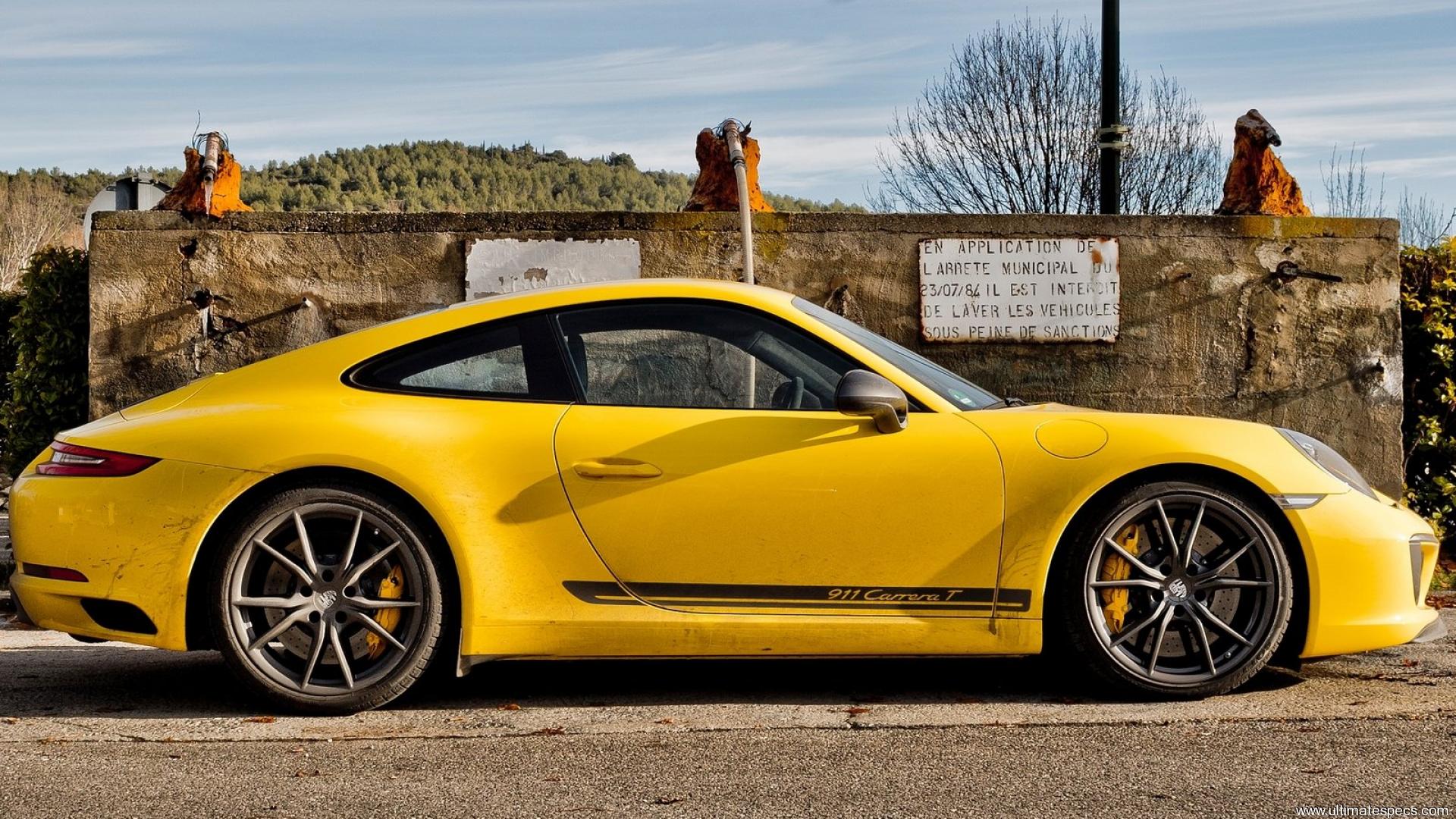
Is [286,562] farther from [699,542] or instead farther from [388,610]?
[699,542]

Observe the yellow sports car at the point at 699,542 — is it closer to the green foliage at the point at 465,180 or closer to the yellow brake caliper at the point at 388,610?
the yellow brake caliper at the point at 388,610

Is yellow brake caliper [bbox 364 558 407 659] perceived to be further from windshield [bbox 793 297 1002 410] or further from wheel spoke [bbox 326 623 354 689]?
windshield [bbox 793 297 1002 410]

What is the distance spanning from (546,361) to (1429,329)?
242 inches

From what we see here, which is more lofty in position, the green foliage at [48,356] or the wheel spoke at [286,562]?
the green foliage at [48,356]

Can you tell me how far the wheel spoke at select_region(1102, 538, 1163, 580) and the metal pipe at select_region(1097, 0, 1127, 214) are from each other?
19.5ft

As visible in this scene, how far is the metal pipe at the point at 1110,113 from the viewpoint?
9.98 meters

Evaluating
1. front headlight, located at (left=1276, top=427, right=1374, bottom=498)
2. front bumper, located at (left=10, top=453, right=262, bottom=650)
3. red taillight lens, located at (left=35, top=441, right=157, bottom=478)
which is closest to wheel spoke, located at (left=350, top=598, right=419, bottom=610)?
front bumper, located at (left=10, top=453, right=262, bottom=650)

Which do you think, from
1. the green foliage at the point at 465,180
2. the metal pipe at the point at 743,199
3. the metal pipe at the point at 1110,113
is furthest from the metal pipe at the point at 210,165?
the green foliage at the point at 465,180

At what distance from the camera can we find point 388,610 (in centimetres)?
443

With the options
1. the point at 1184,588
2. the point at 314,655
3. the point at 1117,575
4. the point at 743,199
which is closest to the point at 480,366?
the point at 314,655

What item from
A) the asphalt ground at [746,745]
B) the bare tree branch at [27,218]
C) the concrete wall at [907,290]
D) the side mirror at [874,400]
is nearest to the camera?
the asphalt ground at [746,745]

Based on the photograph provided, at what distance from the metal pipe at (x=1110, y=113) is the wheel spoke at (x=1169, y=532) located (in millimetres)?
5871

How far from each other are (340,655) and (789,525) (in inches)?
56.3

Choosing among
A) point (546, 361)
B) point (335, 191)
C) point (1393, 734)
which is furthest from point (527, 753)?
point (335, 191)
